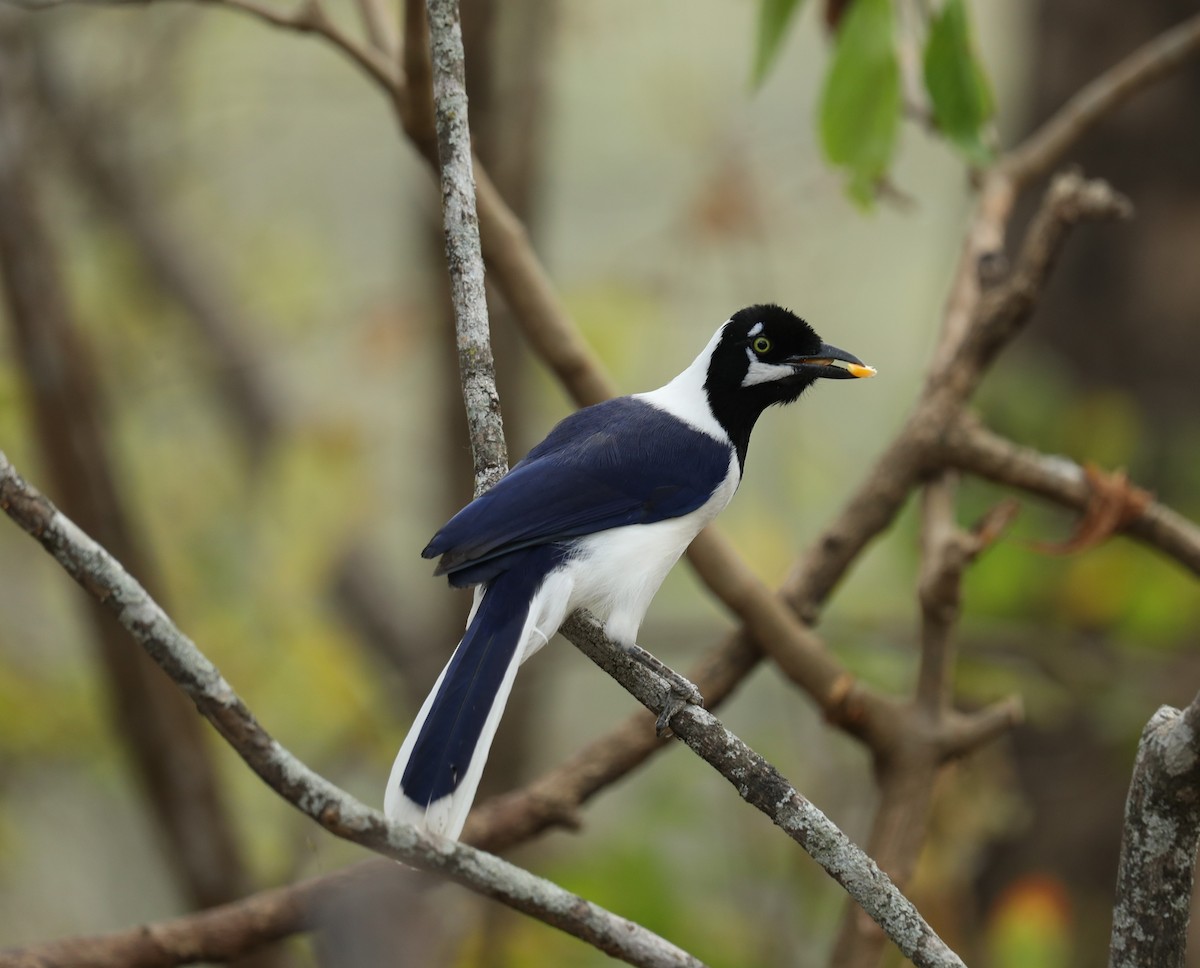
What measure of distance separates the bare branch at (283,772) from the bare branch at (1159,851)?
67cm

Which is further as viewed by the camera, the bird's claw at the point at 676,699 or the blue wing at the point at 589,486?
the blue wing at the point at 589,486

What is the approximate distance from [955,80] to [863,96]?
195 millimetres

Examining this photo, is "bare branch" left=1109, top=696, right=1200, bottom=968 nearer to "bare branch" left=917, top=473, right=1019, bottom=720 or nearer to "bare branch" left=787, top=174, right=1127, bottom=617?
"bare branch" left=917, top=473, right=1019, bottom=720

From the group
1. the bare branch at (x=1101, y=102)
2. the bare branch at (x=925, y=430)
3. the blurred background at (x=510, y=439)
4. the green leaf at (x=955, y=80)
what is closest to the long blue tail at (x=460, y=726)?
the bare branch at (x=925, y=430)

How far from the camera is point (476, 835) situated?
3117 millimetres

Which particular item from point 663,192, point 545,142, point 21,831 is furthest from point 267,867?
point 663,192

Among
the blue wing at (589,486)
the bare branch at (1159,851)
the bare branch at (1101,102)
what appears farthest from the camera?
the bare branch at (1101,102)

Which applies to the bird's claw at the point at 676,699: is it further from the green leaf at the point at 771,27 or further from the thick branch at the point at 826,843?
the green leaf at the point at 771,27

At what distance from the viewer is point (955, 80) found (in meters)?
2.97

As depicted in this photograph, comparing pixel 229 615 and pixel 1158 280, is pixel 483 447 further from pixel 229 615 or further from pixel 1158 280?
pixel 1158 280

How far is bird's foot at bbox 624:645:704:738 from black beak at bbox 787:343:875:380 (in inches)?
35.9

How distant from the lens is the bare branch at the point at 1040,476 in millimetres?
3590

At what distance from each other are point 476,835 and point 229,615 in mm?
2805

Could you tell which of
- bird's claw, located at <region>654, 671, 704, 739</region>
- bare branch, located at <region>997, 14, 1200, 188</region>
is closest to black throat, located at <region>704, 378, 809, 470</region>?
bird's claw, located at <region>654, 671, 704, 739</region>
